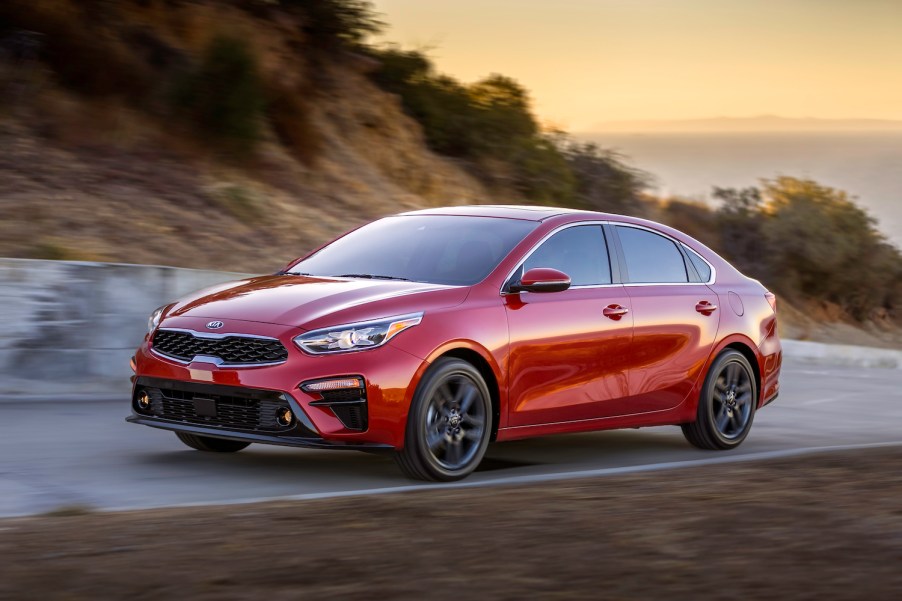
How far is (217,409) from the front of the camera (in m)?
8.17

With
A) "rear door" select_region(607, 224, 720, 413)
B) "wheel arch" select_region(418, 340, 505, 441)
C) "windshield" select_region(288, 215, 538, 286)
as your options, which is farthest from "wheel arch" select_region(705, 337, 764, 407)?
"wheel arch" select_region(418, 340, 505, 441)

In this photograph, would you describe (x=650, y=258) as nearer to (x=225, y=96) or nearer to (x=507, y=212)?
(x=507, y=212)

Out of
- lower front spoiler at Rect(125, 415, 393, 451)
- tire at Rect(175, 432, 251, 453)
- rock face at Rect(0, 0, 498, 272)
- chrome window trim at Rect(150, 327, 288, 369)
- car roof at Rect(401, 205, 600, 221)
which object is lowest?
tire at Rect(175, 432, 251, 453)

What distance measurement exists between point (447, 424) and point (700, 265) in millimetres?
3264

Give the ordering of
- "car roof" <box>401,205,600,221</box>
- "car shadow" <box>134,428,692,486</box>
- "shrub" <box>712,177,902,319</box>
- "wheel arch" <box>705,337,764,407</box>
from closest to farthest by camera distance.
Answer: "car shadow" <box>134,428,692,486</box> → "car roof" <box>401,205,600,221</box> → "wheel arch" <box>705,337,764,407</box> → "shrub" <box>712,177,902,319</box>

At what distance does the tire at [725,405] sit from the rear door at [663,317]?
242mm

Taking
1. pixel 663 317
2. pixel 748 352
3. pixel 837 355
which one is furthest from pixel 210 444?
pixel 837 355

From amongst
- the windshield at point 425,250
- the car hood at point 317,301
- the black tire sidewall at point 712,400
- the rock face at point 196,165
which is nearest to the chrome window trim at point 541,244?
the windshield at point 425,250

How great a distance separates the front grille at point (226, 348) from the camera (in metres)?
8.01

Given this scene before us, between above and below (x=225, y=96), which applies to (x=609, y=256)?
below

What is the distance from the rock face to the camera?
16734 mm

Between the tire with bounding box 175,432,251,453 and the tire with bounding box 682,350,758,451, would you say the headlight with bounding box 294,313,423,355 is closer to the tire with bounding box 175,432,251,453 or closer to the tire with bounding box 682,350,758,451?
the tire with bounding box 175,432,251,453

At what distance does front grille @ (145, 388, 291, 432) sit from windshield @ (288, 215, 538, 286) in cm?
143

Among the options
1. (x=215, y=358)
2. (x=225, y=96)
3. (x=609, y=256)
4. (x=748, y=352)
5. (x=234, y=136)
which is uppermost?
(x=225, y=96)
